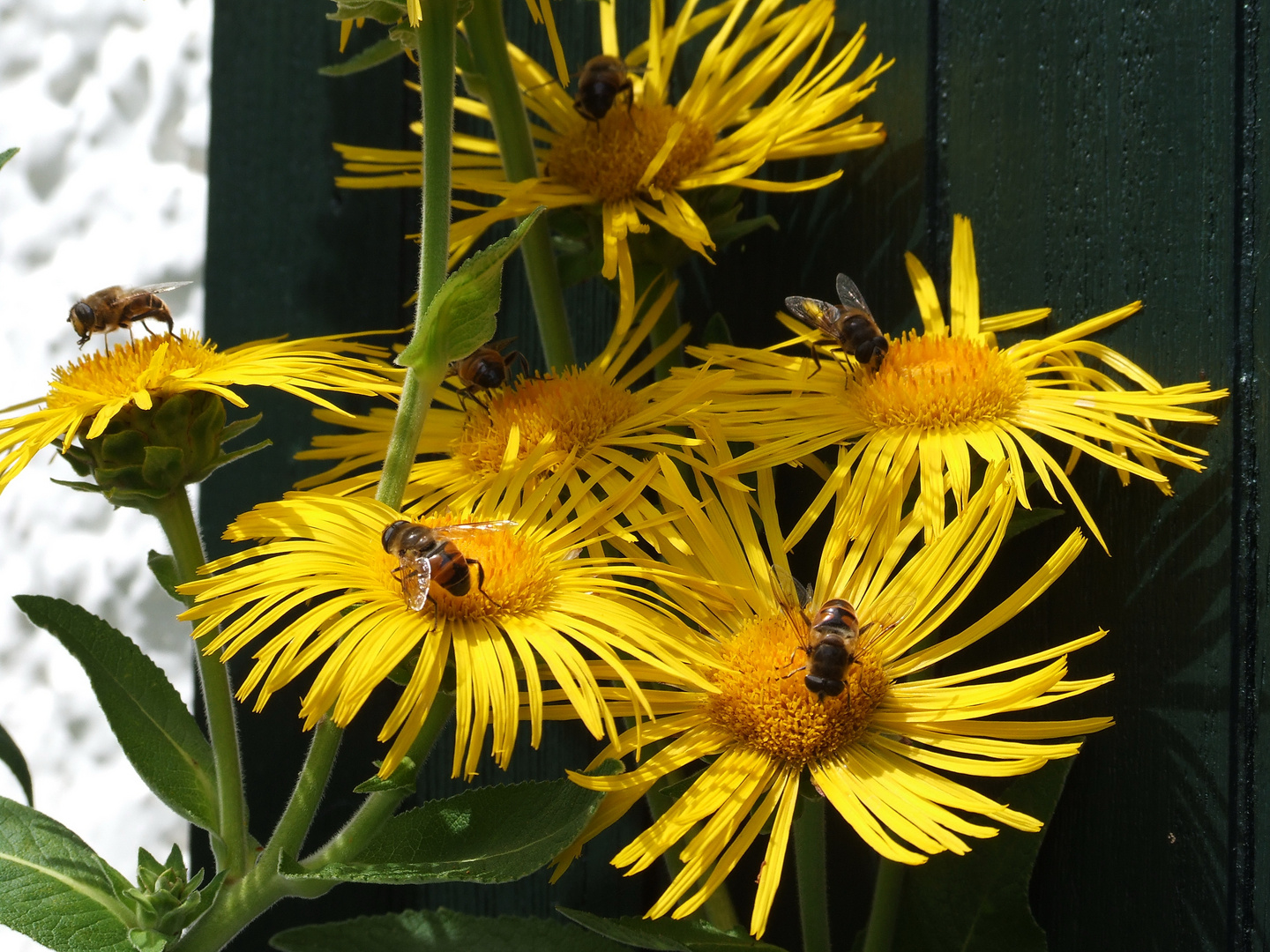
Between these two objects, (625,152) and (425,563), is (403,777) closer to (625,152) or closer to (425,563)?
(425,563)

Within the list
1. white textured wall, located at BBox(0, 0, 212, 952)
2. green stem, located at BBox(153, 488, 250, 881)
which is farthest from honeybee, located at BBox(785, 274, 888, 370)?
white textured wall, located at BBox(0, 0, 212, 952)


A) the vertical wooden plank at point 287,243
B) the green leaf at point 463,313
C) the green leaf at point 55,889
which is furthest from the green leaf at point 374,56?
the green leaf at point 55,889

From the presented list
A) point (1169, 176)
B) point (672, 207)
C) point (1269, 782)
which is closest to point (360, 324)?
point (672, 207)

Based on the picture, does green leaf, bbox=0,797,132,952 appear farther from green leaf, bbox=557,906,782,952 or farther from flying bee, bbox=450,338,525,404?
flying bee, bbox=450,338,525,404

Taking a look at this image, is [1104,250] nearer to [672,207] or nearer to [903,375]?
[903,375]

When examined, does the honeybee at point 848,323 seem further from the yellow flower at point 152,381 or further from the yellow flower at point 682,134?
the yellow flower at point 152,381

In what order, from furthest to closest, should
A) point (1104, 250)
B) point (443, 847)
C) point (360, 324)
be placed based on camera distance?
point (360, 324) → point (1104, 250) → point (443, 847)
